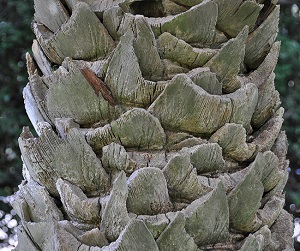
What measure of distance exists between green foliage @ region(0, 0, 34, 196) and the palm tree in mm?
2069

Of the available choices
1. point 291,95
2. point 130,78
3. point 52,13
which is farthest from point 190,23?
point 291,95

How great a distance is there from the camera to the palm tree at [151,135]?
0.82m

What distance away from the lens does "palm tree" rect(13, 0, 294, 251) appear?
820mm

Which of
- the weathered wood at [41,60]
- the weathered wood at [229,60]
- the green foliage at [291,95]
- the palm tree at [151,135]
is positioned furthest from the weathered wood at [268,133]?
the green foliage at [291,95]

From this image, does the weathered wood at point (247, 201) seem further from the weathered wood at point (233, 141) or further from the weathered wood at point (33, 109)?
the weathered wood at point (33, 109)

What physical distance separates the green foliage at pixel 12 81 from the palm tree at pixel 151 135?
6.79 ft

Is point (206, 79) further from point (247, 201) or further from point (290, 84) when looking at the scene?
point (290, 84)

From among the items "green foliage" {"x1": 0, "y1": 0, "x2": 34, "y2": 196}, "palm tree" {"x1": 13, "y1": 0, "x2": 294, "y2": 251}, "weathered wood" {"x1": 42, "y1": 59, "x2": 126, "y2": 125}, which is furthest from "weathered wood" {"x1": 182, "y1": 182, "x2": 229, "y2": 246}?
"green foliage" {"x1": 0, "y1": 0, "x2": 34, "y2": 196}

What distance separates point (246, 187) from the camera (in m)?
0.86

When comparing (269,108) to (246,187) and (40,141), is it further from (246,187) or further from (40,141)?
(40,141)

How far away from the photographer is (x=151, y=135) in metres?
0.89

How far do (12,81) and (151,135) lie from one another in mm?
2445

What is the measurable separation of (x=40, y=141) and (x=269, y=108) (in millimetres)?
456

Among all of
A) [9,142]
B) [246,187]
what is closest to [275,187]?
[246,187]
